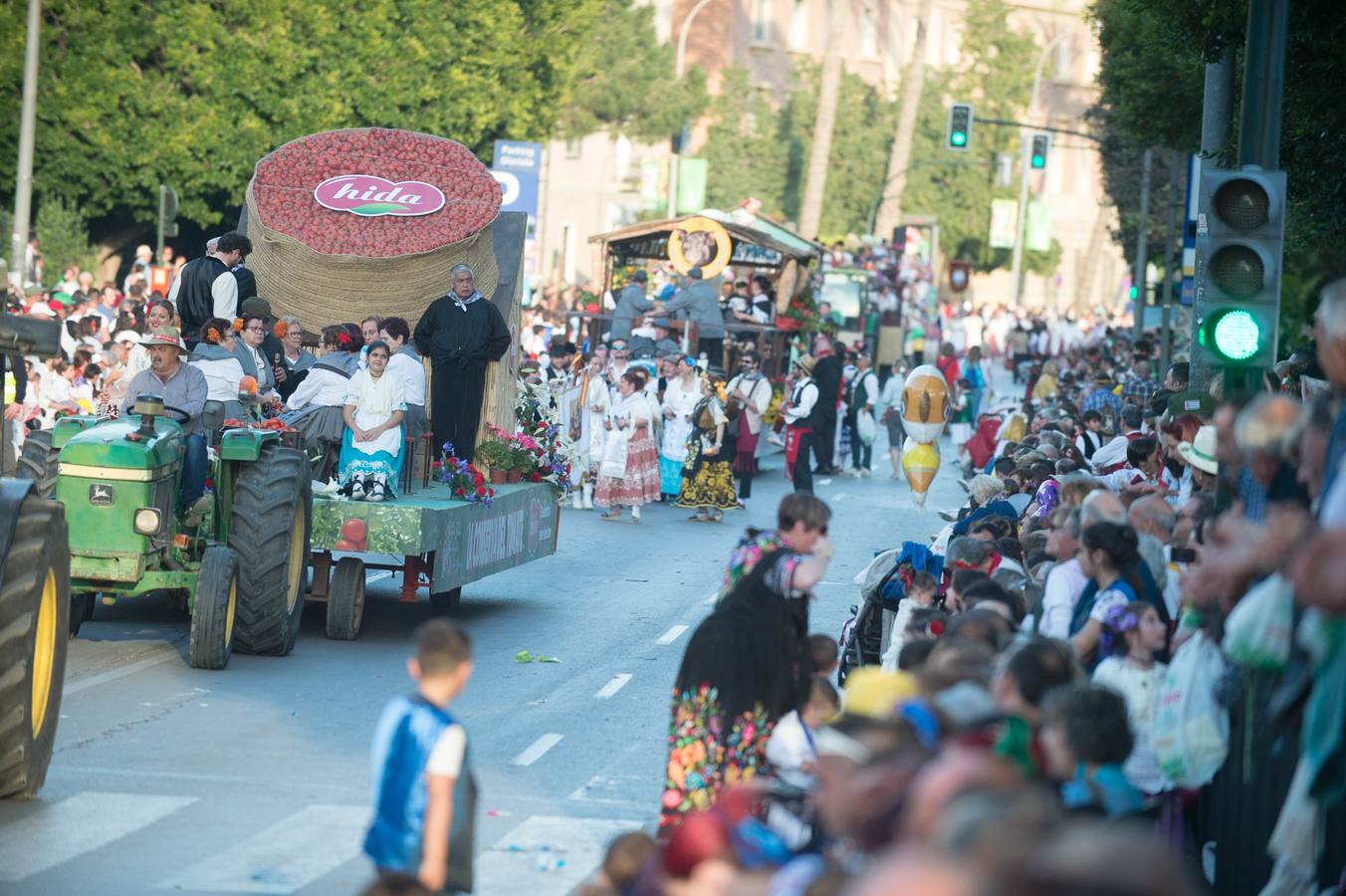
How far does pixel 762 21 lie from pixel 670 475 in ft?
182

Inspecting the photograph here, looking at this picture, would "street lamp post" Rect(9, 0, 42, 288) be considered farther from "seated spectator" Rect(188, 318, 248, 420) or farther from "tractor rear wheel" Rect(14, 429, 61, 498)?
"tractor rear wheel" Rect(14, 429, 61, 498)

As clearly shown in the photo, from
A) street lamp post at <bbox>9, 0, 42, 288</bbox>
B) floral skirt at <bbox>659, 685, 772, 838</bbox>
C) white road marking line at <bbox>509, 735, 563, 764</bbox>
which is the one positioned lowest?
white road marking line at <bbox>509, 735, 563, 764</bbox>

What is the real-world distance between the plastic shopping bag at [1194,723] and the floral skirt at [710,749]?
1.49 m

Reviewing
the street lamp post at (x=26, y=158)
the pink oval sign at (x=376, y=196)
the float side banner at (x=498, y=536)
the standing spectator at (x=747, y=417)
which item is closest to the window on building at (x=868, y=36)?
the street lamp post at (x=26, y=158)

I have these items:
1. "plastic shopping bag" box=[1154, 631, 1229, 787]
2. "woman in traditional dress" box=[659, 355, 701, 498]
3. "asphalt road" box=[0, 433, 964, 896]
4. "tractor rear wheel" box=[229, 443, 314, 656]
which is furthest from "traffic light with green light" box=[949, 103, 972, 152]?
"plastic shopping bag" box=[1154, 631, 1229, 787]

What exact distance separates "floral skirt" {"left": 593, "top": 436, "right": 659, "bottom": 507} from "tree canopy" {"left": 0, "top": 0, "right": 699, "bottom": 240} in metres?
17.0

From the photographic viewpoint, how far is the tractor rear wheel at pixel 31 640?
1017 cm

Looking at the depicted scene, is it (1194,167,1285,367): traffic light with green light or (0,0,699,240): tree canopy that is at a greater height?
(0,0,699,240): tree canopy

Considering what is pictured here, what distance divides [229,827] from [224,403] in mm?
5733

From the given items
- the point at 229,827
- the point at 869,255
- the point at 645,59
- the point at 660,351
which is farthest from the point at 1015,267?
the point at 229,827

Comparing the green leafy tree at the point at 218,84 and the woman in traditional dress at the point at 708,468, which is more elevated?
the green leafy tree at the point at 218,84

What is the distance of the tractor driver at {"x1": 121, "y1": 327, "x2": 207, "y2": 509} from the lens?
47.3 ft

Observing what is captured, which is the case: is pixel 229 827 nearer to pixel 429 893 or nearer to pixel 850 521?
pixel 429 893

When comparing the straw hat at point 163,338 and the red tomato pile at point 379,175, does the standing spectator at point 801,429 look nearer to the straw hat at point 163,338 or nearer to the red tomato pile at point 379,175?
the red tomato pile at point 379,175
